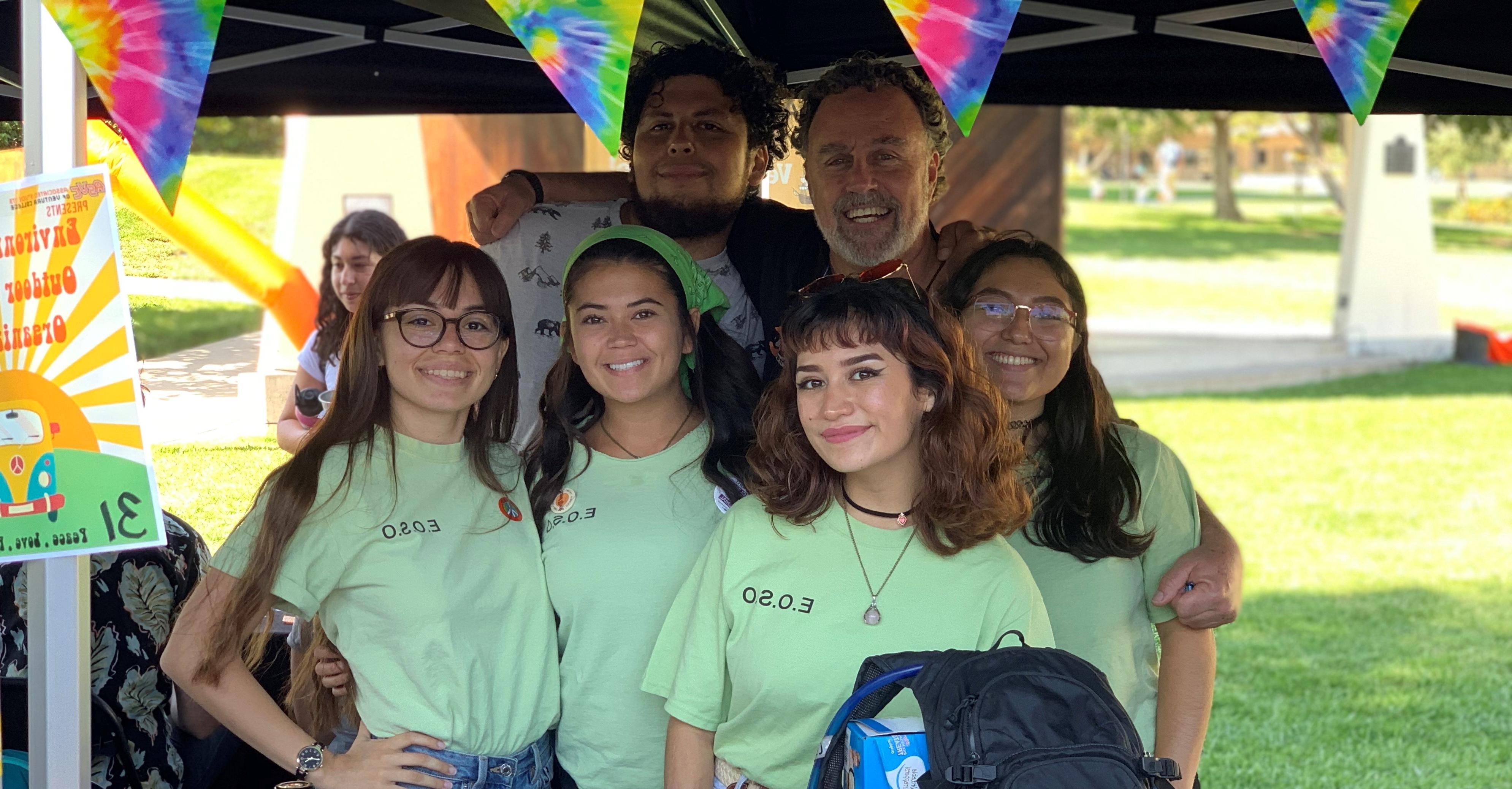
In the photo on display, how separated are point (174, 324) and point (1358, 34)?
227 cm

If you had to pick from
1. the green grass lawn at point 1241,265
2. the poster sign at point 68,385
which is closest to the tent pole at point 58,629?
the poster sign at point 68,385

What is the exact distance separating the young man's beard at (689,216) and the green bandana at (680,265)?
58 centimetres

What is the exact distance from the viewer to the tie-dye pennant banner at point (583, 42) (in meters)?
1.61

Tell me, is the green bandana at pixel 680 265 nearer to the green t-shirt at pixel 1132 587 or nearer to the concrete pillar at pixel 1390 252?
the green t-shirt at pixel 1132 587

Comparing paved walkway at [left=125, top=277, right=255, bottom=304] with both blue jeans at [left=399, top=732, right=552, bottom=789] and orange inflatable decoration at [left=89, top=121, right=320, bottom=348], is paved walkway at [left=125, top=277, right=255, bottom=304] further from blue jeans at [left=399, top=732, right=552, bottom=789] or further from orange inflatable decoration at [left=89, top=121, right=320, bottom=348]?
blue jeans at [left=399, top=732, right=552, bottom=789]

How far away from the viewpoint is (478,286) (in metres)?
2.38

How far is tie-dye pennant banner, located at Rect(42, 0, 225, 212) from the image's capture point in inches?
68.2

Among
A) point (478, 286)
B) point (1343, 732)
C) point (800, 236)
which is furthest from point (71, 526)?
point (1343, 732)

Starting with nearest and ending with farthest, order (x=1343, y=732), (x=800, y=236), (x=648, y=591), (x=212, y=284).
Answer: (x=648, y=591), (x=800, y=236), (x=212, y=284), (x=1343, y=732)

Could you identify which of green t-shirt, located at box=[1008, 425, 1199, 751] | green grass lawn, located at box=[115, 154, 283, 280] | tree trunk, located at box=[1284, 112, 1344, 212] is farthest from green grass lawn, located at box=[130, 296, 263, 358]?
tree trunk, located at box=[1284, 112, 1344, 212]

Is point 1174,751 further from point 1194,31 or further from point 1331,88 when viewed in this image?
point 1331,88

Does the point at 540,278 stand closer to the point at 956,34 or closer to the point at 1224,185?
the point at 956,34

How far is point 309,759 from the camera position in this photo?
2180 mm

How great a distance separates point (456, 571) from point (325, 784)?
0.40 meters
